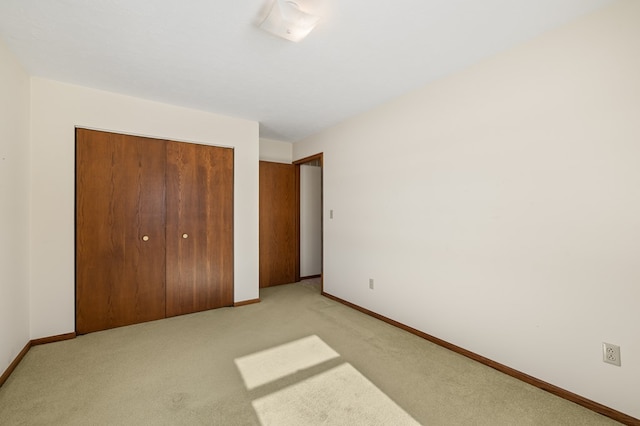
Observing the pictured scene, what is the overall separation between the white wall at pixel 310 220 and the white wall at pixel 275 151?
0.34 meters

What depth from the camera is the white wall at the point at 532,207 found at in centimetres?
164

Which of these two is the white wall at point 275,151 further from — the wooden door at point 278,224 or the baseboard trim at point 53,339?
the baseboard trim at point 53,339

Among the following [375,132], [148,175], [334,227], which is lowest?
[334,227]

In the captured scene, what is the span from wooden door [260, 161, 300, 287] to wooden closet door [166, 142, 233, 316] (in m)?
1.00

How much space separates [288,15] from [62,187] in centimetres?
270

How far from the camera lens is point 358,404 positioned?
174 centimetres

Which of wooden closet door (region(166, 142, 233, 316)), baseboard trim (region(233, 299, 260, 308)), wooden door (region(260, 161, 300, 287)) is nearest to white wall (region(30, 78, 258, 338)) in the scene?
wooden closet door (region(166, 142, 233, 316))

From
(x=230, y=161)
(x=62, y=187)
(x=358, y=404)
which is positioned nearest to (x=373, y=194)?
(x=230, y=161)

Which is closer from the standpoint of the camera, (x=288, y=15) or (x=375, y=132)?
(x=288, y=15)

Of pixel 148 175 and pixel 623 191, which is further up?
pixel 148 175

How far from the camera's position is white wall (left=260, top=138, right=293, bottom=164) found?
4656mm

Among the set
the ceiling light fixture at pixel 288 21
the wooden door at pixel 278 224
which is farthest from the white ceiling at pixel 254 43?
the wooden door at pixel 278 224

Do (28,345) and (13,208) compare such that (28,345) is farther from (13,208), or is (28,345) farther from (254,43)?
(254,43)

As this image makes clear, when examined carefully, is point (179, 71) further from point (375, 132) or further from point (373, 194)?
point (373, 194)
